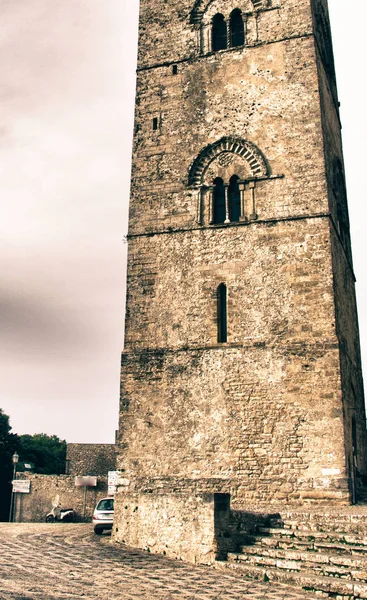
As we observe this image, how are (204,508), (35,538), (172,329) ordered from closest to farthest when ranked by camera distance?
(204,508), (35,538), (172,329)

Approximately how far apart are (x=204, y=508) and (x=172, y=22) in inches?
552

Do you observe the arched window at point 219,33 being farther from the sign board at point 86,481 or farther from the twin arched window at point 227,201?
the sign board at point 86,481

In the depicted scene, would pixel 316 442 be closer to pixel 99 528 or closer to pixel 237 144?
pixel 99 528

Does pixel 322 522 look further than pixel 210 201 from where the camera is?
No

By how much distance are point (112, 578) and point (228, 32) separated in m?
14.5

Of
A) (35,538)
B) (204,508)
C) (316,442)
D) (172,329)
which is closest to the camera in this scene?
(204,508)

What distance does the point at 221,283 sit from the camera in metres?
14.8

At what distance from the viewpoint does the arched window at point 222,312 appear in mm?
14562

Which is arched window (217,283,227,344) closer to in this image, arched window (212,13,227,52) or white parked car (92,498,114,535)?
white parked car (92,498,114,535)

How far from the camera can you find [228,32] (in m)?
16.9

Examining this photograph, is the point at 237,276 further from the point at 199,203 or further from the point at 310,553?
the point at 310,553

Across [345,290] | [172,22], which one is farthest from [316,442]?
[172,22]

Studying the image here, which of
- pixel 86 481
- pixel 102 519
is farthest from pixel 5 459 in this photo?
pixel 102 519

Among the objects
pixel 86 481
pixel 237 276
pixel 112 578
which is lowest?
pixel 112 578
